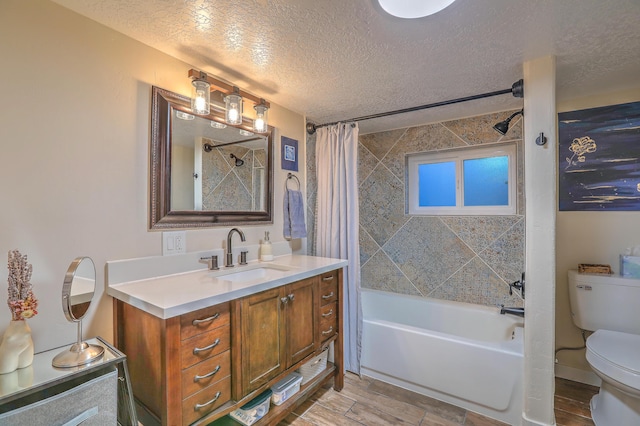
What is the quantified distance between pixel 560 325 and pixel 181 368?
8.61 feet

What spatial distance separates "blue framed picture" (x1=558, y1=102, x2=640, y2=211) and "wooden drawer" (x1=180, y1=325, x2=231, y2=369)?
2.50 metres

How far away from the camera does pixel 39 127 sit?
1.13 metres

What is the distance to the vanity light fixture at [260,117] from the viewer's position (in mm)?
1930

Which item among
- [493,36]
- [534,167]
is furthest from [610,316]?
[493,36]

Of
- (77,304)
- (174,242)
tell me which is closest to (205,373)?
(77,304)

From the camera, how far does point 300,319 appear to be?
1.67 meters

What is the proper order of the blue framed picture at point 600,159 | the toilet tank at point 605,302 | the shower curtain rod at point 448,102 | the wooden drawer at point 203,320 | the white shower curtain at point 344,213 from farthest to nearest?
the white shower curtain at point 344,213 < the blue framed picture at point 600,159 < the toilet tank at point 605,302 < the shower curtain rod at point 448,102 < the wooden drawer at point 203,320

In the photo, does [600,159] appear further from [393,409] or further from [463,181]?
[393,409]

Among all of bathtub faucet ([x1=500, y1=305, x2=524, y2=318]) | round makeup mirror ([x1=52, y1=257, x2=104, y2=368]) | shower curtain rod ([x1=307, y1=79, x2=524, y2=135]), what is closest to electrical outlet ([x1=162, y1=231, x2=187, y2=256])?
round makeup mirror ([x1=52, y1=257, x2=104, y2=368])

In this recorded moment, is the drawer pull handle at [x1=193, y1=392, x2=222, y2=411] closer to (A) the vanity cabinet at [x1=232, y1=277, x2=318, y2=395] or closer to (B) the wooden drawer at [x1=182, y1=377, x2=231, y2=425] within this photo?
(B) the wooden drawer at [x1=182, y1=377, x2=231, y2=425]

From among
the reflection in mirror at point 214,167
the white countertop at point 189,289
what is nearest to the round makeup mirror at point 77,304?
the white countertop at point 189,289

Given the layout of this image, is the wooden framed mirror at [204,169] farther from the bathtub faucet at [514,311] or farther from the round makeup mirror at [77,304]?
the bathtub faucet at [514,311]

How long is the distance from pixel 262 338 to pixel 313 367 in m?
0.67

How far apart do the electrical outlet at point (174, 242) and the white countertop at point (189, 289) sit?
13cm
